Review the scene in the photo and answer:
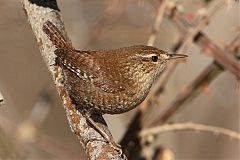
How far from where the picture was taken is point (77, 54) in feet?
10.5

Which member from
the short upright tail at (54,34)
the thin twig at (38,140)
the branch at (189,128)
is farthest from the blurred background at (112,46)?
the short upright tail at (54,34)

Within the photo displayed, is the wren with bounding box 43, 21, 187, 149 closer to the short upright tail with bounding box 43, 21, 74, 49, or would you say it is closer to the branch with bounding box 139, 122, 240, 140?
the short upright tail with bounding box 43, 21, 74, 49

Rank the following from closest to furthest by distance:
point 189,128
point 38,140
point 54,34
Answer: point 54,34
point 189,128
point 38,140

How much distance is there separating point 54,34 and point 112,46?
3.65 metres

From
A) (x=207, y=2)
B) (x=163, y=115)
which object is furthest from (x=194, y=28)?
(x=163, y=115)

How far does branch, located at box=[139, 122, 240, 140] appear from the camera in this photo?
125 inches

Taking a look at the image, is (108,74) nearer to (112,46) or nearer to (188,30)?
(188,30)

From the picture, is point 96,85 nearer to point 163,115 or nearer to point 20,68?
point 163,115

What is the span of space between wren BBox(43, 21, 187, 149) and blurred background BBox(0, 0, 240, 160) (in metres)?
0.34

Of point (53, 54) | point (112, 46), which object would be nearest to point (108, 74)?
point (53, 54)

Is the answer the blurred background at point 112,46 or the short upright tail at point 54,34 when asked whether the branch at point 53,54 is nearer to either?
the short upright tail at point 54,34

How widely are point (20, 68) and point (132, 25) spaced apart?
9.37ft

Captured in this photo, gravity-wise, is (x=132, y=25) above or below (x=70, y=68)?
above

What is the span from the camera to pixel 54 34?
9.83ft
